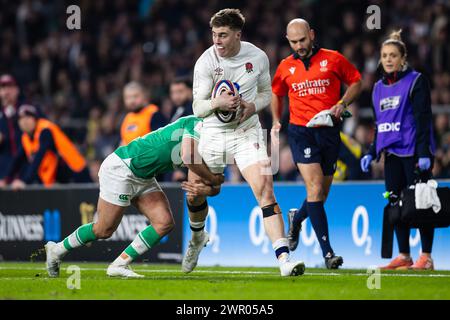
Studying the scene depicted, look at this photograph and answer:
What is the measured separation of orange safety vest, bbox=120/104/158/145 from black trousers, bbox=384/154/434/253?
12.8ft

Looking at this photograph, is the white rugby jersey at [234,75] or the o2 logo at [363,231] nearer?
the white rugby jersey at [234,75]

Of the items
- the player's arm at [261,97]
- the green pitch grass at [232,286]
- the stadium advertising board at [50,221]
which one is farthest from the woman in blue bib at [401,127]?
the stadium advertising board at [50,221]

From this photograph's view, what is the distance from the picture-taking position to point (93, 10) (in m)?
23.3

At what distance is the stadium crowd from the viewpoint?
1695 cm

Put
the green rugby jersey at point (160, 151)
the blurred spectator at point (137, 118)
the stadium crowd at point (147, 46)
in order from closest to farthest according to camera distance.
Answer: the green rugby jersey at point (160, 151), the blurred spectator at point (137, 118), the stadium crowd at point (147, 46)

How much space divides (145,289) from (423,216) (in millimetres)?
3365

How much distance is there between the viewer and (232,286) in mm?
8469

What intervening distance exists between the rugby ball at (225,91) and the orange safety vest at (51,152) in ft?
18.2

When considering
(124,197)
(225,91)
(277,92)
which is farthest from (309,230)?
(225,91)

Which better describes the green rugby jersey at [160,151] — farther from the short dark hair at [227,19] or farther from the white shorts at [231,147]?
the short dark hair at [227,19]

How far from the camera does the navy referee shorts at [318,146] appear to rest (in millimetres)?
10586

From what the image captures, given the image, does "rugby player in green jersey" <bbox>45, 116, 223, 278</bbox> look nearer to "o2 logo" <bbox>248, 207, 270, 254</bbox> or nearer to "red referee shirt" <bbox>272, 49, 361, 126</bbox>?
"red referee shirt" <bbox>272, 49, 361, 126</bbox>
